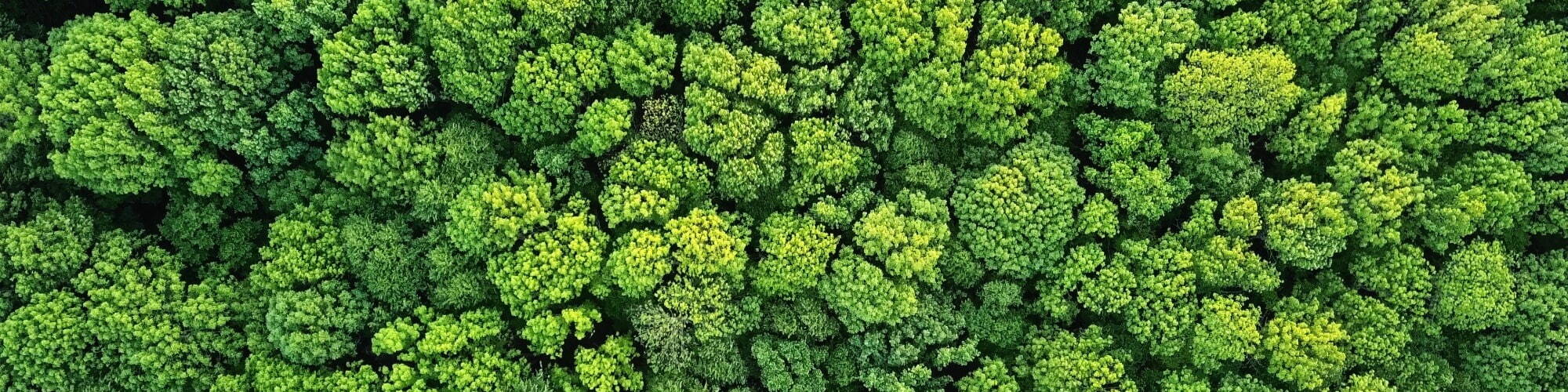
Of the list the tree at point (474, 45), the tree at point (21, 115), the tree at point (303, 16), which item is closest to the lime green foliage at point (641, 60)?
the tree at point (474, 45)

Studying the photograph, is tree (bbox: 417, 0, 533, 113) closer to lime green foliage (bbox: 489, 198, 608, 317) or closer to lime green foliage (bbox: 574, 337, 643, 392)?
lime green foliage (bbox: 489, 198, 608, 317)

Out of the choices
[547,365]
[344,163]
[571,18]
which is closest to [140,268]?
[344,163]

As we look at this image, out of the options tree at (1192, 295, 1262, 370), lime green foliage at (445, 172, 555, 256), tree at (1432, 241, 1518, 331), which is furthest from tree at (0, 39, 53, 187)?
tree at (1432, 241, 1518, 331)

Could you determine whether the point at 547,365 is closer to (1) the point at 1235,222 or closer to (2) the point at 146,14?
(2) the point at 146,14

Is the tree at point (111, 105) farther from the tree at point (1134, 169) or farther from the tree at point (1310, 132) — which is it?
the tree at point (1310, 132)

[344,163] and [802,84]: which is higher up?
[802,84]

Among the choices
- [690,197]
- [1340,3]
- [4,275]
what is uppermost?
[1340,3]

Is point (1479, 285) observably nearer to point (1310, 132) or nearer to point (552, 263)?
→ point (1310, 132)

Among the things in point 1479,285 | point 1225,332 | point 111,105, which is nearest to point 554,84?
point 111,105
